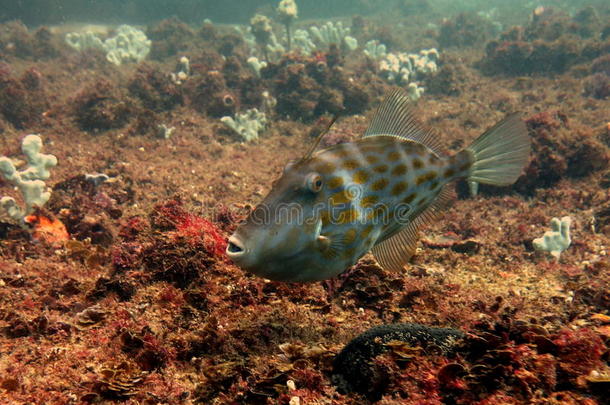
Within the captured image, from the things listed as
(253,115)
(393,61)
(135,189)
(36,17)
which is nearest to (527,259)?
(135,189)

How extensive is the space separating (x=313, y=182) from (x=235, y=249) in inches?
23.4

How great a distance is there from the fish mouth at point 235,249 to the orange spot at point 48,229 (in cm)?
387

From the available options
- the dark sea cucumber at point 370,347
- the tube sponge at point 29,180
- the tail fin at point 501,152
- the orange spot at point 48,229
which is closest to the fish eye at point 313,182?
the dark sea cucumber at point 370,347

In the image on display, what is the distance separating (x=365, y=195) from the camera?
89.8 inches

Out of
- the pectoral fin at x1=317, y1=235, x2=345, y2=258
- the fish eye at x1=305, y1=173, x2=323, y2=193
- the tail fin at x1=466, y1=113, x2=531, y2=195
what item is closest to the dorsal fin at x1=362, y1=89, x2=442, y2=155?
the tail fin at x1=466, y1=113, x2=531, y2=195

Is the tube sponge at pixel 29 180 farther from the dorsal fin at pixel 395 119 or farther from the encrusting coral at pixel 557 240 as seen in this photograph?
the encrusting coral at pixel 557 240

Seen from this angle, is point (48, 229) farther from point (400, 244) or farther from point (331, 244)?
point (400, 244)

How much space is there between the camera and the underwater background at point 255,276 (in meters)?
2.10

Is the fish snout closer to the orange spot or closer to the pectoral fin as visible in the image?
the pectoral fin

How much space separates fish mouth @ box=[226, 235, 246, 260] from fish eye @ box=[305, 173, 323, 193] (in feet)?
1.69

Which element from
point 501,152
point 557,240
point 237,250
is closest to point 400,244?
point 501,152

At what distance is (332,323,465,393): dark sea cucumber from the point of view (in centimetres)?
213

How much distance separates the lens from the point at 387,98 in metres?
2.68

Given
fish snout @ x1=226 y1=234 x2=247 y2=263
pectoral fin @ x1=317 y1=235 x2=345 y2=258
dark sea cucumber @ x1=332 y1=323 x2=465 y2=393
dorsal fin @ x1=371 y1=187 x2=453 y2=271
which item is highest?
dorsal fin @ x1=371 y1=187 x2=453 y2=271
